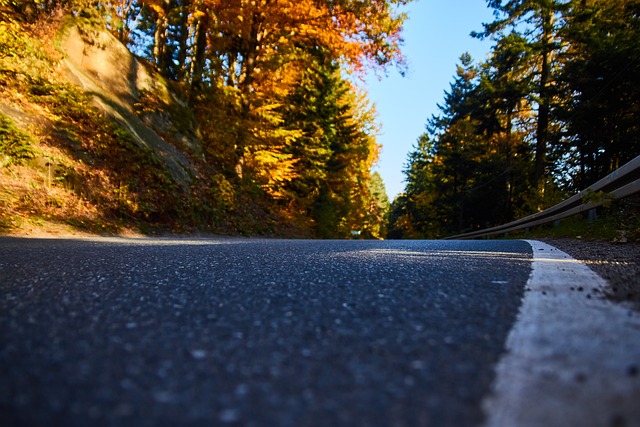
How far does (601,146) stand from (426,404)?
1475 cm

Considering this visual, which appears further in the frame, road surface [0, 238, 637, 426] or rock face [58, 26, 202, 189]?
rock face [58, 26, 202, 189]

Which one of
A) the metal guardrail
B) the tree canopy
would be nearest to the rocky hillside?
the metal guardrail

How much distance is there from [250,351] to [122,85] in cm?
1260

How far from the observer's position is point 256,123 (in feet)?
46.6

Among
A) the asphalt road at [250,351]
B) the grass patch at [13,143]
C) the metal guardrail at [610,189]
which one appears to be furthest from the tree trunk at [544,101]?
the grass patch at [13,143]

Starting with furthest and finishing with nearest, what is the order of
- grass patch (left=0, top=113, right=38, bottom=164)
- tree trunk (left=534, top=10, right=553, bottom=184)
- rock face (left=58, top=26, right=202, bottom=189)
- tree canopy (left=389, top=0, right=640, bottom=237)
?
1. tree trunk (left=534, top=10, right=553, bottom=184)
2. tree canopy (left=389, top=0, right=640, bottom=237)
3. rock face (left=58, top=26, right=202, bottom=189)
4. grass patch (left=0, top=113, right=38, bottom=164)

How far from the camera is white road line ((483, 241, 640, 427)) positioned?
0.77 meters

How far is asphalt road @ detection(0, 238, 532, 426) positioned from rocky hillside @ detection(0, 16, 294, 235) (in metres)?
5.57

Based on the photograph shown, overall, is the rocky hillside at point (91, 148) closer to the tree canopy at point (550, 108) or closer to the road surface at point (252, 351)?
the road surface at point (252, 351)

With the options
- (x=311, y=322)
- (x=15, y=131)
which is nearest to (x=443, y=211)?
(x=15, y=131)

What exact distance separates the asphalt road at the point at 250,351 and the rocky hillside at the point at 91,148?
557 cm

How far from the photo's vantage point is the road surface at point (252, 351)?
830 mm

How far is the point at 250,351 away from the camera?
3.86 feet

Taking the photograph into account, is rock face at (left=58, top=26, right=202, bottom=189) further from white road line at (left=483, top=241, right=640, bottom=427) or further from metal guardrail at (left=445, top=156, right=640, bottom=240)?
white road line at (left=483, top=241, right=640, bottom=427)
